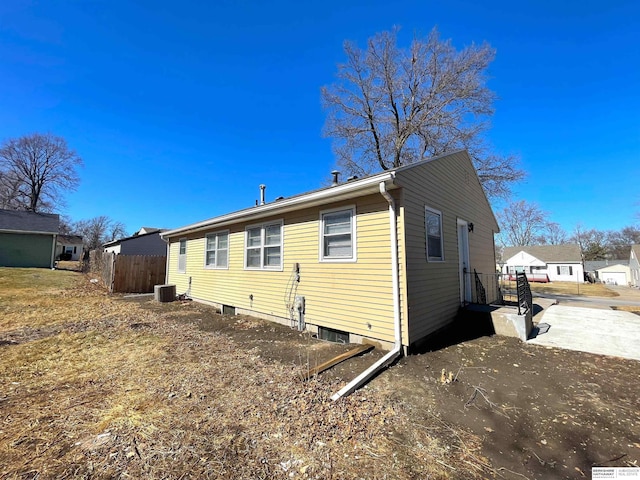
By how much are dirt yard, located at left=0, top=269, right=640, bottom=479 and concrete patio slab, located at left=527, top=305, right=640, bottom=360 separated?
0.61 m

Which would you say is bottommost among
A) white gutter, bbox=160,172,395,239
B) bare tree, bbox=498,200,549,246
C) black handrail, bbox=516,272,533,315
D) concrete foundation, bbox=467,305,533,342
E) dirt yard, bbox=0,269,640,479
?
dirt yard, bbox=0,269,640,479

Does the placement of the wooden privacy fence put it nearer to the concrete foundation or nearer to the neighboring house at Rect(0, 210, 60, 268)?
the neighboring house at Rect(0, 210, 60, 268)

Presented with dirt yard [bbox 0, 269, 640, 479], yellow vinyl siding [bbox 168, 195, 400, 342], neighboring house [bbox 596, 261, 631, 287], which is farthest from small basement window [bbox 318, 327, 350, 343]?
neighboring house [bbox 596, 261, 631, 287]

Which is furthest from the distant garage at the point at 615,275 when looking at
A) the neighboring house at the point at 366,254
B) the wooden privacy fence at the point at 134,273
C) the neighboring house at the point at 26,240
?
the neighboring house at the point at 26,240

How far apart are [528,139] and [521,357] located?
44.5 ft

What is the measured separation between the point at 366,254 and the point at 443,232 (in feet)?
7.99

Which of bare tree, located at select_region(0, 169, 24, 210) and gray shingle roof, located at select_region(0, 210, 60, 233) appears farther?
bare tree, located at select_region(0, 169, 24, 210)

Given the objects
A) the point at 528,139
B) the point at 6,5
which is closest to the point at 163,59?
the point at 6,5

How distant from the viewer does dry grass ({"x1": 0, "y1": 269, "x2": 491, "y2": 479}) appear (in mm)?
2203

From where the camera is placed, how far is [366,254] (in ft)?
17.6

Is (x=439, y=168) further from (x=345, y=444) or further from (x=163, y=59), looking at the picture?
(x=163, y=59)

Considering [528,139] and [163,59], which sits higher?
[163,59]

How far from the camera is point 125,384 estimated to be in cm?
364

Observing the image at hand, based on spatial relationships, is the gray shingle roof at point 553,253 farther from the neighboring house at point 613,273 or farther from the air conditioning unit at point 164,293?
the air conditioning unit at point 164,293
